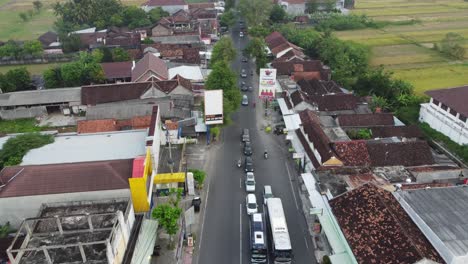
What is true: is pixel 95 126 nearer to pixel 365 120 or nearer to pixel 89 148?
pixel 89 148

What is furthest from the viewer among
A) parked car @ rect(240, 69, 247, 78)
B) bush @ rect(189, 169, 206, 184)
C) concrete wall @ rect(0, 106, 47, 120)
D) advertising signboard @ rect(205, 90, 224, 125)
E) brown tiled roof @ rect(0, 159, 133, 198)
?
parked car @ rect(240, 69, 247, 78)

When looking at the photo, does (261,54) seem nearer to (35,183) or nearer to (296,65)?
(296,65)

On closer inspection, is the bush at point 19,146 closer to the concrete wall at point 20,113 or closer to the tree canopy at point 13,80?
the concrete wall at point 20,113

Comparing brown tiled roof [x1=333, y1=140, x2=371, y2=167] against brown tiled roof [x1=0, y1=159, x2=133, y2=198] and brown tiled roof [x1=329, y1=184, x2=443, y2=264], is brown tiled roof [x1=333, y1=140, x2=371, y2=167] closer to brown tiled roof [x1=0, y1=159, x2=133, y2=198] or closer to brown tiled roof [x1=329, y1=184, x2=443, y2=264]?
brown tiled roof [x1=329, y1=184, x2=443, y2=264]

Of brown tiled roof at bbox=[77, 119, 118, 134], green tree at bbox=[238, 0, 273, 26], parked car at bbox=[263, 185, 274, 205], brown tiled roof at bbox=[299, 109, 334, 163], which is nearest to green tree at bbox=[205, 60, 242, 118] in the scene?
brown tiled roof at bbox=[299, 109, 334, 163]

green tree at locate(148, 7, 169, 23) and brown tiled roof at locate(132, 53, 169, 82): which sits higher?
green tree at locate(148, 7, 169, 23)

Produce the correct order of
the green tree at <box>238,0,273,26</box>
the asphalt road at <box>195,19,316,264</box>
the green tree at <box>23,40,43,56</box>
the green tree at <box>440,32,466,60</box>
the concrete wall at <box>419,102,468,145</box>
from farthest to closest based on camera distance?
the green tree at <box>238,0,273,26</box> < the green tree at <box>23,40,43,56</box> < the green tree at <box>440,32,466,60</box> < the concrete wall at <box>419,102,468,145</box> < the asphalt road at <box>195,19,316,264</box>

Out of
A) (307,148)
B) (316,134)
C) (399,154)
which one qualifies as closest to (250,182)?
(307,148)
